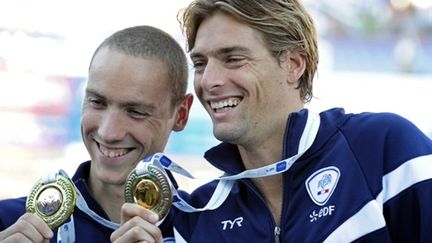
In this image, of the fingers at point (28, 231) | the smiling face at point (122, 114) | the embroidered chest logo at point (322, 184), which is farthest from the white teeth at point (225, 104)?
the fingers at point (28, 231)

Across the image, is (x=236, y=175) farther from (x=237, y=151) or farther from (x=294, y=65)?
(x=294, y=65)

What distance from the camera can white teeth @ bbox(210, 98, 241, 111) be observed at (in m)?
3.10

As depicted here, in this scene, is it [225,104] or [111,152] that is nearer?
[225,104]

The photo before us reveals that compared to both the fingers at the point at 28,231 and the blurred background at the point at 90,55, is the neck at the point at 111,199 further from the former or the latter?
the blurred background at the point at 90,55

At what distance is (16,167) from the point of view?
10742 mm

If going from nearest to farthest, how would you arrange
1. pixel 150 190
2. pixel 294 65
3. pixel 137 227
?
pixel 137 227, pixel 150 190, pixel 294 65

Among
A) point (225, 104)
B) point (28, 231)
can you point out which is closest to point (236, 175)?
point (225, 104)

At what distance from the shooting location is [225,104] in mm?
3096

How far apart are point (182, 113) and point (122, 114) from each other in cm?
32

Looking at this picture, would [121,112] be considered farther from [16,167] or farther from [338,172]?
[16,167]

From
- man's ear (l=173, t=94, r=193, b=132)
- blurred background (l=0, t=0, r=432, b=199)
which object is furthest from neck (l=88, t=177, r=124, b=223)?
blurred background (l=0, t=0, r=432, b=199)

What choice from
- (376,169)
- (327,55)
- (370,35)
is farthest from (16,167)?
(376,169)

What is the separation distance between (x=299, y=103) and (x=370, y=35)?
960 centimetres

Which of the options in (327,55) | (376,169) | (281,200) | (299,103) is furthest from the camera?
(327,55)
